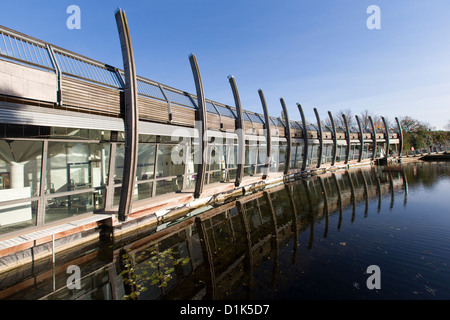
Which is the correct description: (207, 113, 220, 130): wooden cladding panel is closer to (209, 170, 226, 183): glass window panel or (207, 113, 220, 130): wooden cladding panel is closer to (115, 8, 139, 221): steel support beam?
(209, 170, 226, 183): glass window panel

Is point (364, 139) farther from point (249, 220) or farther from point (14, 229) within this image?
point (14, 229)

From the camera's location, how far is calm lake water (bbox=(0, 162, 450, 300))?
447 centimetres

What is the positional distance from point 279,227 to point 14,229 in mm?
8090

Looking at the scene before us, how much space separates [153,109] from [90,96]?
2.58 metres

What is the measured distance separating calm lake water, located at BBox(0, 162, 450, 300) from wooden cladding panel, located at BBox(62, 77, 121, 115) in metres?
4.46

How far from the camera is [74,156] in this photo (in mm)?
7805

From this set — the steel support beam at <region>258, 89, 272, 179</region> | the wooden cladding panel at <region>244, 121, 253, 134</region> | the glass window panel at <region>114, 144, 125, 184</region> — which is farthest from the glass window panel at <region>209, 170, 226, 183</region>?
the glass window panel at <region>114, 144, 125, 184</region>

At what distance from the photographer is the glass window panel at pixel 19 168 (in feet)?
20.2

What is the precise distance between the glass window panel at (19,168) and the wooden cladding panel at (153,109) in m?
3.54

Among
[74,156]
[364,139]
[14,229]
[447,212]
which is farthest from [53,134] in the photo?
[364,139]

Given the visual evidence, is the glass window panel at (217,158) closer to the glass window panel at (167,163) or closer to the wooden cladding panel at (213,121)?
the wooden cladding panel at (213,121)

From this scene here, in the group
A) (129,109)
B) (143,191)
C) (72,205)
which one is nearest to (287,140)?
(143,191)

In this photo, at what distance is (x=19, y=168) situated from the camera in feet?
21.2
